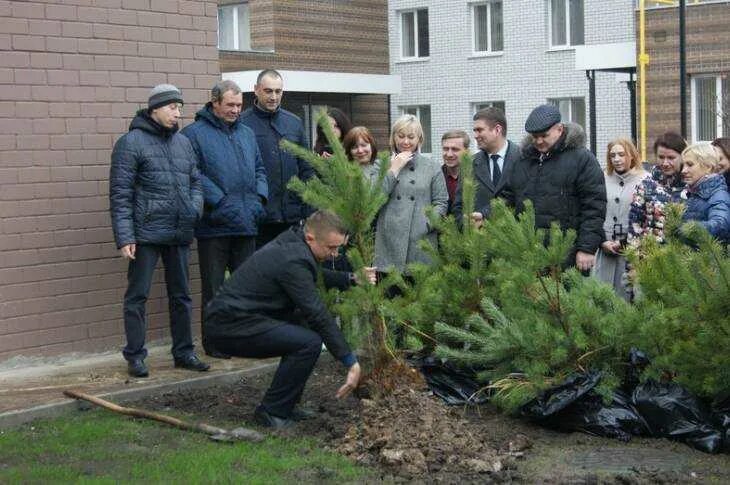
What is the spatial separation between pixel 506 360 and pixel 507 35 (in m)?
30.3

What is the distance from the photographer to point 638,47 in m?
28.2

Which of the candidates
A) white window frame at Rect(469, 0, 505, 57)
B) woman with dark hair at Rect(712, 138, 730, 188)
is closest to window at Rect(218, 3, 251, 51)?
white window frame at Rect(469, 0, 505, 57)

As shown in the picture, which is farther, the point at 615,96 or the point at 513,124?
the point at 513,124

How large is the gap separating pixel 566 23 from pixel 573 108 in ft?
8.12

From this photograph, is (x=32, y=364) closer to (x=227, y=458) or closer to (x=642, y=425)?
(x=227, y=458)

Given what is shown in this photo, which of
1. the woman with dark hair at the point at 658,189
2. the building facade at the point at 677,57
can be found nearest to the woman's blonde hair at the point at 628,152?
the woman with dark hair at the point at 658,189

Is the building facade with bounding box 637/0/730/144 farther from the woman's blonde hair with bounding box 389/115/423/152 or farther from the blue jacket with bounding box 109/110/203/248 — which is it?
the blue jacket with bounding box 109/110/203/248

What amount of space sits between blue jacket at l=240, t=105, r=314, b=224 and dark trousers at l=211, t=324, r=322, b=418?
2510mm

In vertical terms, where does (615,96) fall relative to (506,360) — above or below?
above

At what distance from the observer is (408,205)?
895cm

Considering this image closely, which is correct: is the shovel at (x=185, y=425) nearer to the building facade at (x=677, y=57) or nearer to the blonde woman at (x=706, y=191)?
the blonde woman at (x=706, y=191)

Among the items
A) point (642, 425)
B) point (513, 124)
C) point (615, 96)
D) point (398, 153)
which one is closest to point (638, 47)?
point (615, 96)

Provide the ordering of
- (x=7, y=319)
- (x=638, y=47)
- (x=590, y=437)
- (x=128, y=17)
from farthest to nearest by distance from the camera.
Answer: (x=638, y=47) → (x=128, y=17) → (x=7, y=319) → (x=590, y=437)

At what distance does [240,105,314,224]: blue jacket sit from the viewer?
9.73m
